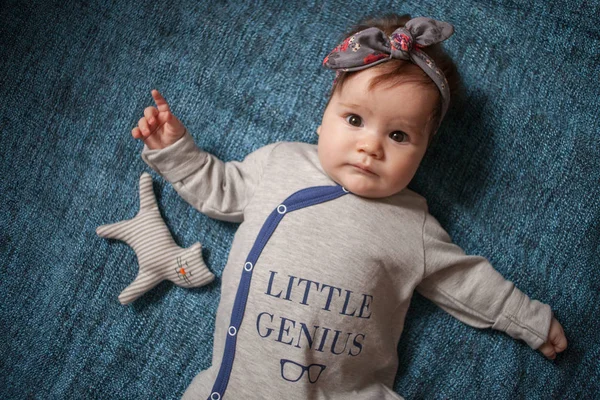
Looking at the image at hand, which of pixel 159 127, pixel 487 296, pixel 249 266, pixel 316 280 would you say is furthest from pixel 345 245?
pixel 159 127

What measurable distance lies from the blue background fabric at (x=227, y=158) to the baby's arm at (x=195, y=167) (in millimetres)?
93

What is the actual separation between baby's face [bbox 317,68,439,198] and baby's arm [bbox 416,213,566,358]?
0.18 meters

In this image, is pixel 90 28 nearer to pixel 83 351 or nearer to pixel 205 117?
pixel 205 117

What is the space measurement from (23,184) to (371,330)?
913 millimetres

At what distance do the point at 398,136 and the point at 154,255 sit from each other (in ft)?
2.01

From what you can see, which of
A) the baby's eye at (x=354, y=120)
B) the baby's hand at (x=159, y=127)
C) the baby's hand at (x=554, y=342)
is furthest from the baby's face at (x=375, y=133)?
the baby's hand at (x=554, y=342)

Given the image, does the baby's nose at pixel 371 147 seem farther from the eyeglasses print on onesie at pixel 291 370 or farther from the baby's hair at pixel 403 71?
the eyeglasses print on onesie at pixel 291 370

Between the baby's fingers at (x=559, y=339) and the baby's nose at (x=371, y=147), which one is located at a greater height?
the baby's nose at (x=371, y=147)

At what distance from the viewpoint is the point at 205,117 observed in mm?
1255

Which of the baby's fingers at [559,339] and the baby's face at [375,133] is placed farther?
the baby's fingers at [559,339]

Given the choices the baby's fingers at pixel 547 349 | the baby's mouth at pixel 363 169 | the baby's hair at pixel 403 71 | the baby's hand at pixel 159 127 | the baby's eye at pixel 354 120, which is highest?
the baby's hair at pixel 403 71

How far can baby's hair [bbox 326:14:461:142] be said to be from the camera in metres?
0.99

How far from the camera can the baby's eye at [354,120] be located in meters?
1.03

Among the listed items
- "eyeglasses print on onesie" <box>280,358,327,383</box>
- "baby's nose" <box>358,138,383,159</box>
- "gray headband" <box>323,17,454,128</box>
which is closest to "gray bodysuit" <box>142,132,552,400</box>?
"eyeglasses print on onesie" <box>280,358,327,383</box>
